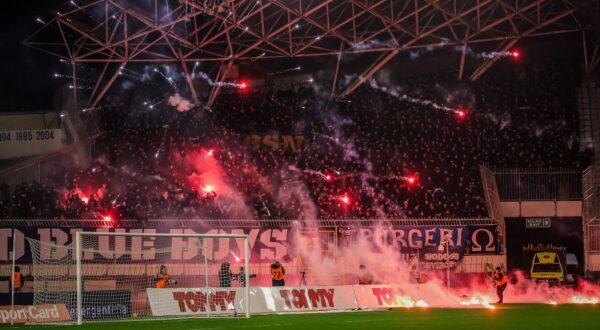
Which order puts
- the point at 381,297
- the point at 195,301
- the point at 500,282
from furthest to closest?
the point at 500,282 → the point at 381,297 → the point at 195,301

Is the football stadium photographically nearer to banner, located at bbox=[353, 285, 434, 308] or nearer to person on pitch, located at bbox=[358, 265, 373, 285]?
banner, located at bbox=[353, 285, 434, 308]

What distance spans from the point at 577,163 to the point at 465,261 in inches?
315

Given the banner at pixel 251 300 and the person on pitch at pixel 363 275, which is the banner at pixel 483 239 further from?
the banner at pixel 251 300

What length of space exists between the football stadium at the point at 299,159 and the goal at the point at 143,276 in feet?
0.25

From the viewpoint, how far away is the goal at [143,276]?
19.8m

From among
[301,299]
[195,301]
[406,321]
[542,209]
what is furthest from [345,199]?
[406,321]

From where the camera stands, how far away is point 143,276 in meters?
25.9

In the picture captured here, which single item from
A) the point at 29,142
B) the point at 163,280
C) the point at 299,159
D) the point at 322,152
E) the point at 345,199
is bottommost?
the point at 163,280

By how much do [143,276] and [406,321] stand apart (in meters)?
11.6

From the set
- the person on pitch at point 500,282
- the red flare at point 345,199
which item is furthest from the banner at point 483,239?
the red flare at point 345,199

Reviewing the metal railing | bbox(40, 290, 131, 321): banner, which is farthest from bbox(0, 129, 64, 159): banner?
the metal railing

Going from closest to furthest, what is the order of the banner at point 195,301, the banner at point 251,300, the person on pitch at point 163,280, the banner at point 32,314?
the banner at point 32,314 < the banner at point 195,301 < the banner at point 251,300 < the person on pitch at point 163,280

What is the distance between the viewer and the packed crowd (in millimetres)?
29531

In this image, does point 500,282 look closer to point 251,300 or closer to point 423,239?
point 423,239
